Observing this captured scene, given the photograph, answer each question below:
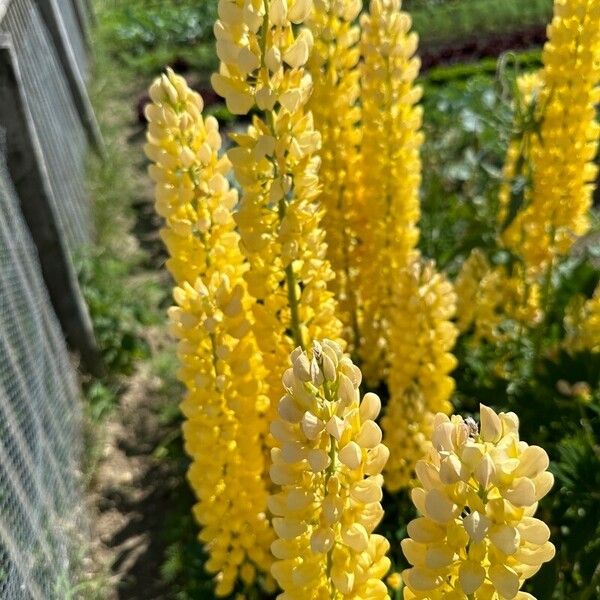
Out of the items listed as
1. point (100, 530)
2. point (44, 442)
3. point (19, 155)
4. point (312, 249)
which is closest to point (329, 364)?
point (312, 249)

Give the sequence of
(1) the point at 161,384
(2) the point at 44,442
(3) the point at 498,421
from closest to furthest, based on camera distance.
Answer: (3) the point at 498,421 → (2) the point at 44,442 → (1) the point at 161,384

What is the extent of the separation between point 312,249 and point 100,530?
6.97ft

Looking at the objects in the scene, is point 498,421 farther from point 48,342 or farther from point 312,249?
point 48,342

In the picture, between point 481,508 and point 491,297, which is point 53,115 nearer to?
point 491,297

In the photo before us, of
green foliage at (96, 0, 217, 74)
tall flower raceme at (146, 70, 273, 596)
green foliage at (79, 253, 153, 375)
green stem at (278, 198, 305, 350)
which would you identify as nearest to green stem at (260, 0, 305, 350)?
green stem at (278, 198, 305, 350)

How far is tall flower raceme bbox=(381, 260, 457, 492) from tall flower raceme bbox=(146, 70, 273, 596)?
43 cm

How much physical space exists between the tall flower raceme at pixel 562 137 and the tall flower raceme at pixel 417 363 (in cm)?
61

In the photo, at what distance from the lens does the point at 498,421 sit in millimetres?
1089

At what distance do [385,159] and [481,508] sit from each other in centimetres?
160

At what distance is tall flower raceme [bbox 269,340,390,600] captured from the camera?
1.20m

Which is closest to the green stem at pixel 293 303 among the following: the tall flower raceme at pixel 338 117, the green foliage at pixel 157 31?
the tall flower raceme at pixel 338 117

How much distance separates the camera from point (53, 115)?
5.07 m

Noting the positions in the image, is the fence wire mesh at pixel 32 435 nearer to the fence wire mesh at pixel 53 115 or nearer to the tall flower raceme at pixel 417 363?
the fence wire mesh at pixel 53 115

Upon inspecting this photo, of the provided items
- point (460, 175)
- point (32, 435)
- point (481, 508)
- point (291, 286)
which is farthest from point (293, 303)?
point (460, 175)
